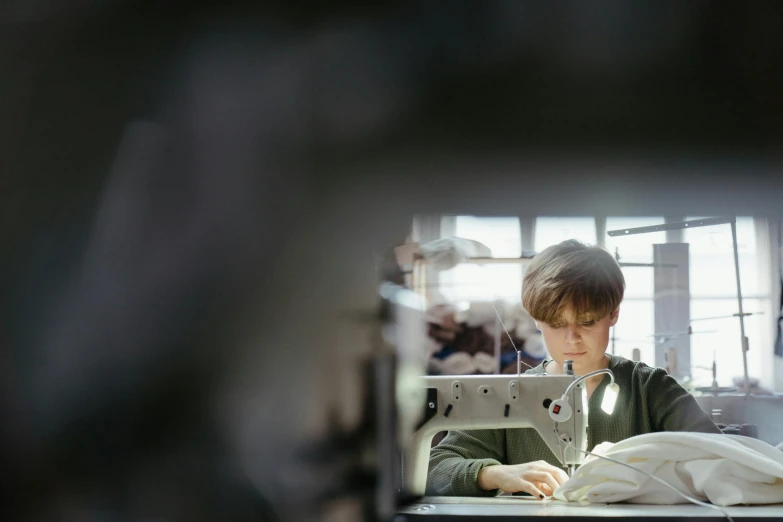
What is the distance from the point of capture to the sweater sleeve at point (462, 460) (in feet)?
2.86

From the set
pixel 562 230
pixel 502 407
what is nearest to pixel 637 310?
pixel 562 230

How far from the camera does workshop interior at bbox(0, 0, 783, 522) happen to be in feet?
2.19

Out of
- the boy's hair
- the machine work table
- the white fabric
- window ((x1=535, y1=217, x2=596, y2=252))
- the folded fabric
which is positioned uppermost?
the white fabric

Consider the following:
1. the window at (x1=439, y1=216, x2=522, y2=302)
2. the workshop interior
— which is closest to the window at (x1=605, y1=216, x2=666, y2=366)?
the window at (x1=439, y1=216, x2=522, y2=302)

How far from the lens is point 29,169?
772mm

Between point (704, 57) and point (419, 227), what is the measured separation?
37 cm

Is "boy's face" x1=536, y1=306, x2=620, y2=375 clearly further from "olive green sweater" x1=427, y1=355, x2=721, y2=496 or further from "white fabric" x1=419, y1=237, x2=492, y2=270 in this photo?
"white fabric" x1=419, y1=237, x2=492, y2=270

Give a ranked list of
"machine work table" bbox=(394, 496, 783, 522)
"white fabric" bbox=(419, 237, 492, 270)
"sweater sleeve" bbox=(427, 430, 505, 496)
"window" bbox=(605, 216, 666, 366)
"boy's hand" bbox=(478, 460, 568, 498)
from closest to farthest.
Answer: "machine work table" bbox=(394, 496, 783, 522) < "boy's hand" bbox=(478, 460, 568, 498) < "sweater sleeve" bbox=(427, 430, 505, 496) < "white fabric" bbox=(419, 237, 492, 270) < "window" bbox=(605, 216, 666, 366)

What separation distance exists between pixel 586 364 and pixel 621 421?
10 cm

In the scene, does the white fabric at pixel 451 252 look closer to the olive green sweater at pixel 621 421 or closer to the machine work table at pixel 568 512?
the olive green sweater at pixel 621 421

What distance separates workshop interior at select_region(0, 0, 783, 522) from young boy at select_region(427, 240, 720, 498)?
251mm

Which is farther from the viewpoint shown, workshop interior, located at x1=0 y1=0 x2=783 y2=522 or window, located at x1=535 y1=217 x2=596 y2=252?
window, located at x1=535 y1=217 x2=596 y2=252

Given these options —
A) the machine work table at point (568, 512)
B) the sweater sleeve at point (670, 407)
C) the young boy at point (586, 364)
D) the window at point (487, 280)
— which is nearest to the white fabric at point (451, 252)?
the window at point (487, 280)

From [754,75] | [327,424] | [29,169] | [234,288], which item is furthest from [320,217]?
[754,75]
